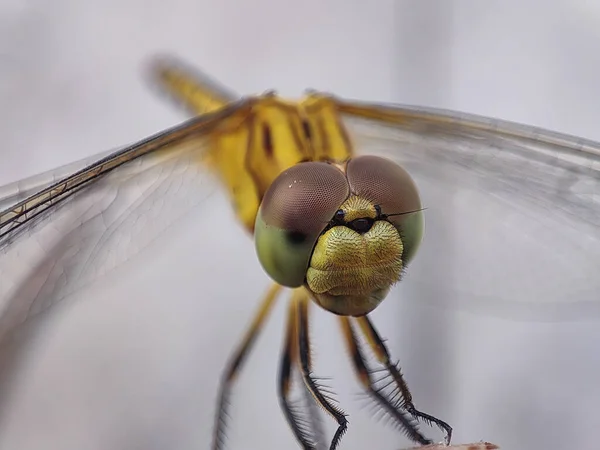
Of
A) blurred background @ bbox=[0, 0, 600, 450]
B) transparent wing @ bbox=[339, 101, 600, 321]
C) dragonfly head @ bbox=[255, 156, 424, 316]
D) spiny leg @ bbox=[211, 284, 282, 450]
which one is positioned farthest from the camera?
blurred background @ bbox=[0, 0, 600, 450]

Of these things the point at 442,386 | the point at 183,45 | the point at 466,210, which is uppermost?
the point at 183,45

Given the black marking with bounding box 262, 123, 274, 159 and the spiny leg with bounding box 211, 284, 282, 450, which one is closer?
the black marking with bounding box 262, 123, 274, 159

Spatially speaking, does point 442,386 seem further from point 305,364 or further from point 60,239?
point 60,239

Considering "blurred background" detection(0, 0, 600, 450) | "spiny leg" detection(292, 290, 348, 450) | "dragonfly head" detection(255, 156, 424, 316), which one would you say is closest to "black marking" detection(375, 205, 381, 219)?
"dragonfly head" detection(255, 156, 424, 316)

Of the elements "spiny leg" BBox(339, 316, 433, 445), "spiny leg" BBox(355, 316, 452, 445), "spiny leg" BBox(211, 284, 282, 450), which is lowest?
"spiny leg" BBox(211, 284, 282, 450)

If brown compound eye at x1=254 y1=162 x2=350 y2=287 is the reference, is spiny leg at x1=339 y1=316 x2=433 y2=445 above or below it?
below

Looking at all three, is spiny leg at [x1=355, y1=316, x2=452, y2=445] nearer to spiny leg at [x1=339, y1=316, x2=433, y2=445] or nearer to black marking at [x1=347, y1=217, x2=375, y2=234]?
spiny leg at [x1=339, y1=316, x2=433, y2=445]

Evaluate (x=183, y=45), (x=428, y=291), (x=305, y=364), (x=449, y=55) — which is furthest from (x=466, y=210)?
(x=183, y=45)
